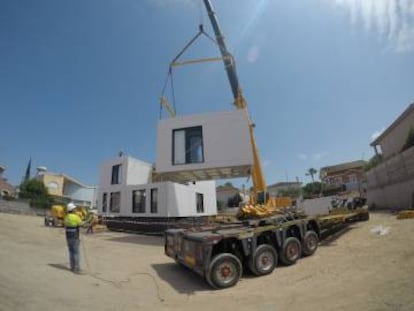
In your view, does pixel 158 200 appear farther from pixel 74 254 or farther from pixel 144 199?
pixel 74 254

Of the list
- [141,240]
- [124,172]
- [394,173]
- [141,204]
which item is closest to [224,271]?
[141,240]

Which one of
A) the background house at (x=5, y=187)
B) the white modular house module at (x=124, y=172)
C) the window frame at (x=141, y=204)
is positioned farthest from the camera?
the background house at (x=5, y=187)

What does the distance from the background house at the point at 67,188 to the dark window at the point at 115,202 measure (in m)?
33.7

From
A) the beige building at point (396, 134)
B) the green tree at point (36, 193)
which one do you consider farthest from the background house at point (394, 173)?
the green tree at point (36, 193)

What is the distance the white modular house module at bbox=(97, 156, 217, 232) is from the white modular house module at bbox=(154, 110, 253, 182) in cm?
280

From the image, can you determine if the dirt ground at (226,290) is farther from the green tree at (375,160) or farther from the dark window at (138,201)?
the green tree at (375,160)

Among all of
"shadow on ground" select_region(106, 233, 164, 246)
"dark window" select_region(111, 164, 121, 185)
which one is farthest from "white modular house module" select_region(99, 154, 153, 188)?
"shadow on ground" select_region(106, 233, 164, 246)

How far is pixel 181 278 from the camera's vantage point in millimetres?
8664

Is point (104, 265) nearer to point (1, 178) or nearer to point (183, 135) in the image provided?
point (183, 135)

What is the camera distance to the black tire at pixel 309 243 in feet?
33.3

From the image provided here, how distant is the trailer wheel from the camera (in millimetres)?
7379

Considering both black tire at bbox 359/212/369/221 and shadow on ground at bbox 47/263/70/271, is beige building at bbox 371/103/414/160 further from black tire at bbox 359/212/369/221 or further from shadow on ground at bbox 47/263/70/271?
shadow on ground at bbox 47/263/70/271

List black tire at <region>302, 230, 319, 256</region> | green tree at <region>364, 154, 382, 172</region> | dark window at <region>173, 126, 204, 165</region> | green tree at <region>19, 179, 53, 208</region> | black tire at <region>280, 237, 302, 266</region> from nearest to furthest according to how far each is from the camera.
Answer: black tire at <region>280, 237, 302, 266</region>, black tire at <region>302, 230, 319, 256</region>, dark window at <region>173, 126, 204, 165</region>, green tree at <region>364, 154, 382, 172</region>, green tree at <region>19, 179, 53, 208</region>

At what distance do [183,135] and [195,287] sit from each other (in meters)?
13.2
